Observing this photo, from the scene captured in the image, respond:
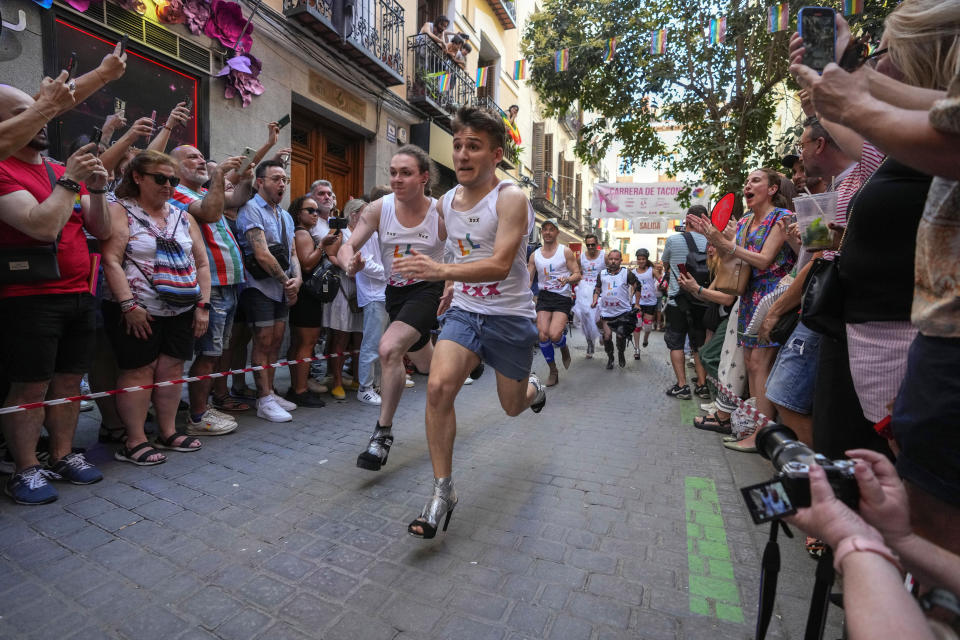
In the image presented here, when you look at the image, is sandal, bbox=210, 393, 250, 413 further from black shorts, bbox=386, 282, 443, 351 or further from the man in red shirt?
black shorts, bbox=386, 282, 443, 351

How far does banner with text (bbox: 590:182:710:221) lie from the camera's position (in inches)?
566

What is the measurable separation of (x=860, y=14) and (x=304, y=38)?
7905 millimetres

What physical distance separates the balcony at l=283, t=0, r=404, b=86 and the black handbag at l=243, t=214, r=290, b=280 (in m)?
5.04

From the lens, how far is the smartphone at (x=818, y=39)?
1380 millimetres

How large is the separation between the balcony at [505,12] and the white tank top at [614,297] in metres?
11.5

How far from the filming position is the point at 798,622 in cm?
196

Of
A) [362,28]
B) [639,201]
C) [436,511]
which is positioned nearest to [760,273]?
[436,511]

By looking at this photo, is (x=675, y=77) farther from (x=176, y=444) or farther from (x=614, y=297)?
(x=176, y=444)

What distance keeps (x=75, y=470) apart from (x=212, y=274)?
1.65 m

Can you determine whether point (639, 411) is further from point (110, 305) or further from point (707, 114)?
point (707, 114)

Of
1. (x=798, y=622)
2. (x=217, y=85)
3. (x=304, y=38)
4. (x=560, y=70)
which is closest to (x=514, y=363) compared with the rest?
(x=798, y=622)

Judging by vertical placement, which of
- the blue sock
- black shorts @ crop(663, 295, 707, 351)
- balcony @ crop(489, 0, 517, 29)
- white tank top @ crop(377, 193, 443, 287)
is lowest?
the blue sock

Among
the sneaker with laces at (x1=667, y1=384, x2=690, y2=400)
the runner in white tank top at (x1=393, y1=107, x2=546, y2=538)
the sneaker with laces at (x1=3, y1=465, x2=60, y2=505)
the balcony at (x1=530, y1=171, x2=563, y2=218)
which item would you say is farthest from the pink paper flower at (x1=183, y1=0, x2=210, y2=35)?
the balcony at (x1=530, y1=171, x2=563, y2=218)

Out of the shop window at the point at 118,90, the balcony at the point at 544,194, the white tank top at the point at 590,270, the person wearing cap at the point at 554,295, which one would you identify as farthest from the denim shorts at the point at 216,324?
the balcony at the point at 544,194
